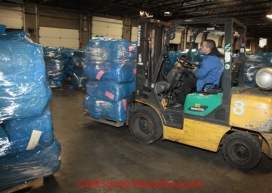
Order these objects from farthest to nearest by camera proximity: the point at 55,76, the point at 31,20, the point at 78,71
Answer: the point at 31,20 < the point at 78,71 < the point at 55,76

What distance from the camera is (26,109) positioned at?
9.24ft

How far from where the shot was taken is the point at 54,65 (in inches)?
435

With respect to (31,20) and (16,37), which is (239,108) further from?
(31,20)

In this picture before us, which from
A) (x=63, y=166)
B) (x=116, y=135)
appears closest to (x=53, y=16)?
(x=116, y=135)

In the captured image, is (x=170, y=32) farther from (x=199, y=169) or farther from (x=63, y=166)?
(x=63, y=166)

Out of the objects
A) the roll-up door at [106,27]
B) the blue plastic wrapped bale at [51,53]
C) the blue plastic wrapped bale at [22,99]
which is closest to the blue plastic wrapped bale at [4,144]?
the blue plastic wrapped bale at [22,99]

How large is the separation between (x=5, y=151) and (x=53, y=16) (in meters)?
14.5

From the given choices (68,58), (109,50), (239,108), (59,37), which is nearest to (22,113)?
(109,50)

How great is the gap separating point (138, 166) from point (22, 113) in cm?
195

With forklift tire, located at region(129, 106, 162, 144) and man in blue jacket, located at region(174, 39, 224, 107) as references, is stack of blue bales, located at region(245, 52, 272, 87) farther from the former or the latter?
forklift tire, located at region(129, 106, 162, 144)

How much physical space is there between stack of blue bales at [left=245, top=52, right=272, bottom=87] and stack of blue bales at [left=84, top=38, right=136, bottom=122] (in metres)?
5.87

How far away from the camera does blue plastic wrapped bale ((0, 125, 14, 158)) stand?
2.64 metres

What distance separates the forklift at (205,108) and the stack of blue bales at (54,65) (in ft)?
23.2

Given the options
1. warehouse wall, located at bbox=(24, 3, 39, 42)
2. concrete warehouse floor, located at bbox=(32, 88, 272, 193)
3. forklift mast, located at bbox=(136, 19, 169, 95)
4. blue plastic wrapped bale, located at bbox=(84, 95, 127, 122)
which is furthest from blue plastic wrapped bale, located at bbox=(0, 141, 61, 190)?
warehouse wall, located at bbox=(24, 3, 39, 42)
